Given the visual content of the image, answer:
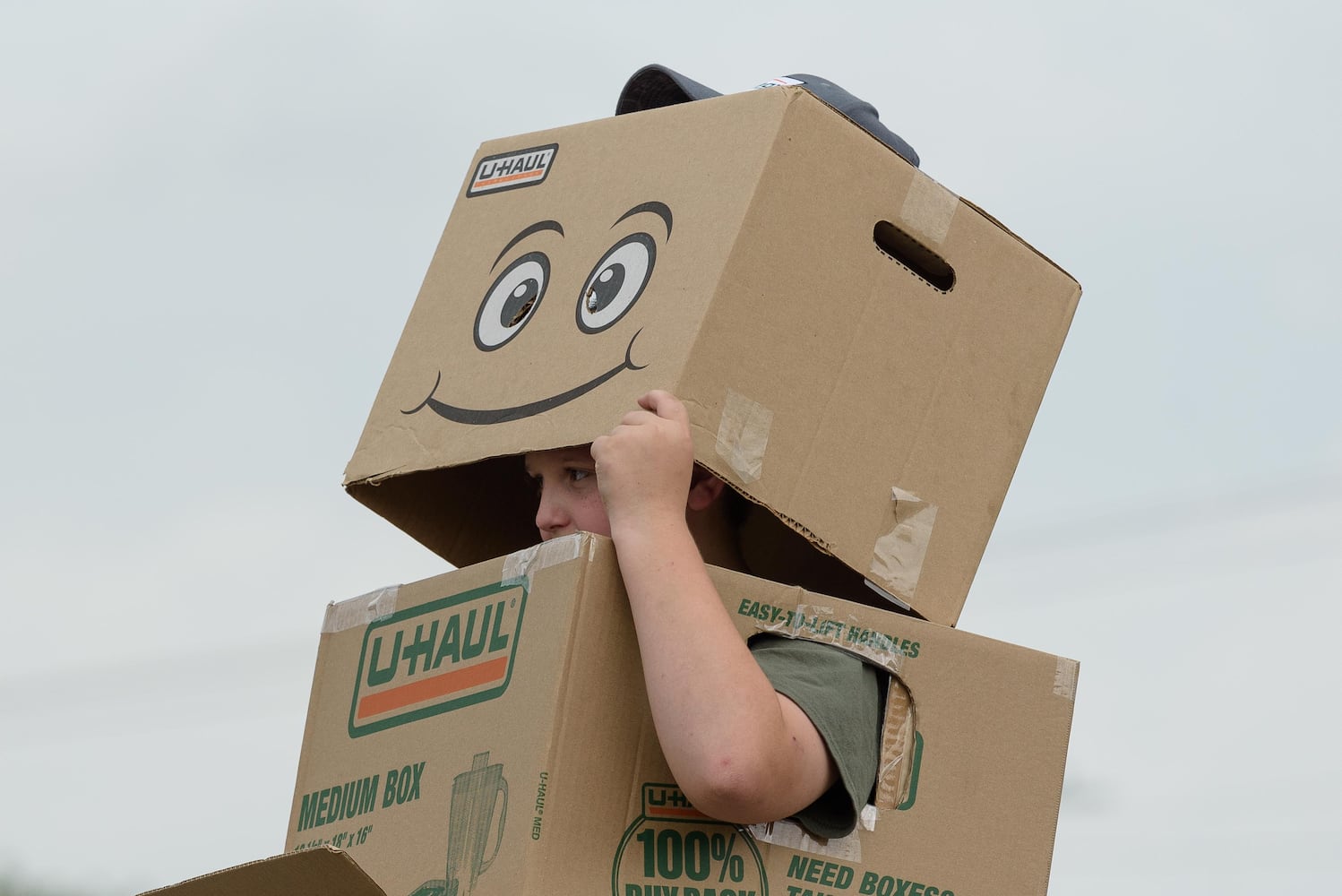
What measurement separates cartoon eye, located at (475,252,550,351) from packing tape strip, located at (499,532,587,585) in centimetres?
30

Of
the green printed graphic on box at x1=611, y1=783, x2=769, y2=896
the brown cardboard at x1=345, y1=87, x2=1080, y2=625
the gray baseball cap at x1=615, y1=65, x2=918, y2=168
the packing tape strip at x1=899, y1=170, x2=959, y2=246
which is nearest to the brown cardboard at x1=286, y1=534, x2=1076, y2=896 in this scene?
→ the green printed graphic on box at x1=611, y1=783, x2=769, y2=896

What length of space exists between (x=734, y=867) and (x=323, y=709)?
1.47 feet

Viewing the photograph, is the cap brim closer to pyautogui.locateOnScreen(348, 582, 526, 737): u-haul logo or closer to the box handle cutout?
the box handle cutout

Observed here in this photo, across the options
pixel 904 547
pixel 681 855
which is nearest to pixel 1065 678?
pixel 904 547

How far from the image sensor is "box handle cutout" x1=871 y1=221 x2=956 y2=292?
155cm

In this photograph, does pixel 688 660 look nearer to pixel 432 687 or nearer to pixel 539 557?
pixel 539 557

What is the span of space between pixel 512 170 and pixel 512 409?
33cm

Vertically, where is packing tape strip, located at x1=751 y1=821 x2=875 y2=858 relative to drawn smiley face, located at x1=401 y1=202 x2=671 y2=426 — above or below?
below

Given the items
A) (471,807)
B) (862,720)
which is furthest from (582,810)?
(862,720)

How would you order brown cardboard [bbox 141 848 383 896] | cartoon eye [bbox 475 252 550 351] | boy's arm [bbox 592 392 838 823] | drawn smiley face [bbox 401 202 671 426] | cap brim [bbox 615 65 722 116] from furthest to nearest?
cap brim [bbox 615 65 722 116], cartoon eye [bbox 475 252 550 351], drawn smiley face [bbox 401 202 671 426], boy's arm [bbox 592 392 838 823], brown cardboard [bbox 141 848 383 896]

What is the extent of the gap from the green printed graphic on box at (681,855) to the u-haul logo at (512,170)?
0.68 metres

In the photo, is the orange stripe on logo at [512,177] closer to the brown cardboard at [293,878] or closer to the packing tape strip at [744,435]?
the packing tape strip at [744,435]

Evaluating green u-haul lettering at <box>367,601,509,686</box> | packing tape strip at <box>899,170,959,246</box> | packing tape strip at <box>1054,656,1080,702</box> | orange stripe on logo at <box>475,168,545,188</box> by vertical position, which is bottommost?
green u-haul lettering at <box>367,601,509,686</box>

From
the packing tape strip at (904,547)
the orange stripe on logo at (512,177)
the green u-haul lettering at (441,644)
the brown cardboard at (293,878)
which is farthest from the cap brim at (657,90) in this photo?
the brown cardboard at (293,878)
